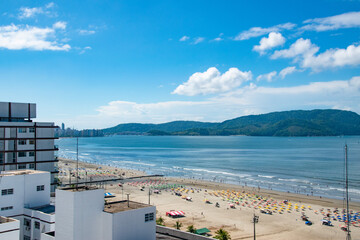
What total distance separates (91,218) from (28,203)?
12013 mm

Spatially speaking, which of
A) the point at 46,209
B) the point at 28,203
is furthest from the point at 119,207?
the point at 28,203

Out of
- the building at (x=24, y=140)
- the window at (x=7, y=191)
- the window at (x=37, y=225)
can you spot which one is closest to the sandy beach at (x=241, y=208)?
the building at (x=24, y=140)

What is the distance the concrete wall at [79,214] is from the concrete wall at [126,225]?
808mm

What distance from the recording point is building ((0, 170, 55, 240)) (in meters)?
31.5

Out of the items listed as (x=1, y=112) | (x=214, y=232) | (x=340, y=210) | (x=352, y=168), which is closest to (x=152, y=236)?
(x=214, y=232)

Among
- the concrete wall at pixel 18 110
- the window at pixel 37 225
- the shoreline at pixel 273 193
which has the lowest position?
the shoreline at pixel 273 193

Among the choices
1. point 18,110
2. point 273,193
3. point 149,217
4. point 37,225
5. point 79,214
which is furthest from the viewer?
point 273,193

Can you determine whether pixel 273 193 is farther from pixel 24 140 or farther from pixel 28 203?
pixel 28 203

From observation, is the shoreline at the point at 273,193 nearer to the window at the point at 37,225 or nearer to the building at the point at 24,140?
the building at the point at 24,140

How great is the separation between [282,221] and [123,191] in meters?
42.5

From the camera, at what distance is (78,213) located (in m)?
25.6

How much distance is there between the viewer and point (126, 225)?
86.0 ft

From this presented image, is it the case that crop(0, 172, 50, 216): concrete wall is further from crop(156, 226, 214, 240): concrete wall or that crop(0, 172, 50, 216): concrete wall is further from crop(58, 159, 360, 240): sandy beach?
crop(58, 159, 360, 240): sandy beach

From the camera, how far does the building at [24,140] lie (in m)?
47.4
